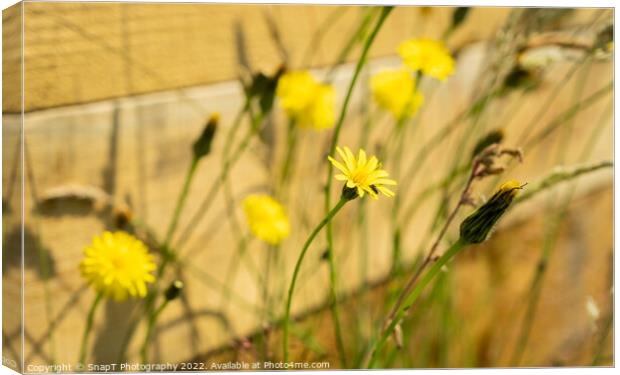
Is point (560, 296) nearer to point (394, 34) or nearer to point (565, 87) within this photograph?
point (565, 87)

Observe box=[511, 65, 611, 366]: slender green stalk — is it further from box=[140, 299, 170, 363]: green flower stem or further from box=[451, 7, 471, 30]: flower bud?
box=[140, 299, 170, 363]: green flower stem

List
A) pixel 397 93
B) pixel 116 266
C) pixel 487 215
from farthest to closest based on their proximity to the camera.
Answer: pixel 397 93 < pixel 116 266 < pixel 487 215

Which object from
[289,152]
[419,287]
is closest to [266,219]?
[289,152]

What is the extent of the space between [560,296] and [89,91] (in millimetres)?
522

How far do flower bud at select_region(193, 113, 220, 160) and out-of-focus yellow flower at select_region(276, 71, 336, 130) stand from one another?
69 mm

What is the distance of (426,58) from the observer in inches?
20.7

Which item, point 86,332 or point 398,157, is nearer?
point 86,332

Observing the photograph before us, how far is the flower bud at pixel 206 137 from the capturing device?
483 mm

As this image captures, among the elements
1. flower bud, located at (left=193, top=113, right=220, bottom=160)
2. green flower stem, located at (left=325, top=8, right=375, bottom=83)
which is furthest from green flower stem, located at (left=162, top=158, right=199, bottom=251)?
green flower stem, located at (left=325, top=8, right=375, bottom=83)

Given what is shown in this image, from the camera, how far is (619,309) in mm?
605

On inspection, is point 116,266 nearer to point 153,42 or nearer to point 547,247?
point 153,42

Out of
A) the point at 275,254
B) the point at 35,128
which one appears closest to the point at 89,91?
the point at 35,128

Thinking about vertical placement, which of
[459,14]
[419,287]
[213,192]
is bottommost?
[419,287]

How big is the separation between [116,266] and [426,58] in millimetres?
242
